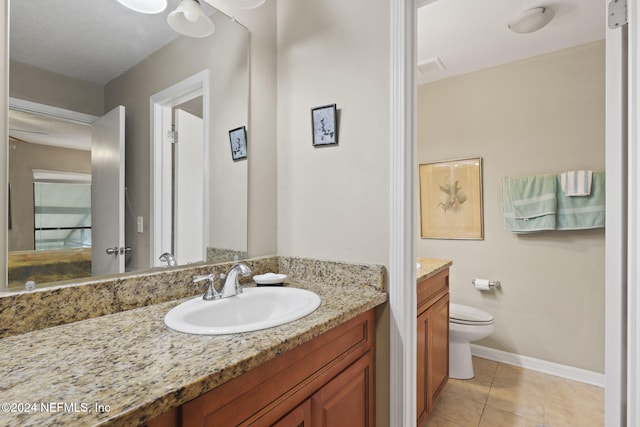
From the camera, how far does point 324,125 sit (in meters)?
1.38

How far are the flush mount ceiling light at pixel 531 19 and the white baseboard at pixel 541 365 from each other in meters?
2.44

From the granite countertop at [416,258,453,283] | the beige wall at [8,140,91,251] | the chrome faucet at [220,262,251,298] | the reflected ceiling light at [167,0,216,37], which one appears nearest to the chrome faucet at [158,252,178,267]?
the chrome faucet at [220,262,251,298]

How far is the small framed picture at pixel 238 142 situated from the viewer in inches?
56.4

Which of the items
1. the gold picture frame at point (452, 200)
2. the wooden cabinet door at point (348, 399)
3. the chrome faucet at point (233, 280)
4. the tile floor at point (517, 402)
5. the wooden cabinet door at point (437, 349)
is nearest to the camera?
the wooden cabinet door at point (348, 399)

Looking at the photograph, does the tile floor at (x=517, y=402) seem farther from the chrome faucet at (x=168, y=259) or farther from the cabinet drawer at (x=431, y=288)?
the chrome faucet at (x=168, y=259)

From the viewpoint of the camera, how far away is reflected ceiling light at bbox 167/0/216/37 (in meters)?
1.20

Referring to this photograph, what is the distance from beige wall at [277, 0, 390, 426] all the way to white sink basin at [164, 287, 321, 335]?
0.29 metres

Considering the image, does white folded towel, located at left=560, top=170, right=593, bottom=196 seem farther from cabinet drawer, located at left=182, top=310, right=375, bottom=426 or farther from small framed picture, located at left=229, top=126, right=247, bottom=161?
small framed picture, located at left=229, top=126, right=247, bottom=161

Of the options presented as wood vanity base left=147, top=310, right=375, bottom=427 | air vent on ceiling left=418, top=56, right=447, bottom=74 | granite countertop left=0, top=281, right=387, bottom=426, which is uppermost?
air vent on ceiling left=418, top=56, right=447, bottom=74

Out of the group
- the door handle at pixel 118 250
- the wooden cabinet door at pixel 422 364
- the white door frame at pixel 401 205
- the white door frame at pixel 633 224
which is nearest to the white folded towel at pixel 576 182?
the wooden cabinet door at pixel 422 364

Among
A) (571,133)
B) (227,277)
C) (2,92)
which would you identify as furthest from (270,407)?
(571,133)

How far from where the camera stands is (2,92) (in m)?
0.84

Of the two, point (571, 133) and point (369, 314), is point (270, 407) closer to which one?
point (369, 314)

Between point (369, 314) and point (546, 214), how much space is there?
1.95m
